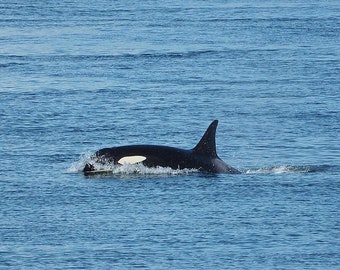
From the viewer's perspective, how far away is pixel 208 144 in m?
24.1

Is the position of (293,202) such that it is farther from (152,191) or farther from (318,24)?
(318,24)

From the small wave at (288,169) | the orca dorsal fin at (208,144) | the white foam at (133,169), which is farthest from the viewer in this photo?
the small wave at (288,169)

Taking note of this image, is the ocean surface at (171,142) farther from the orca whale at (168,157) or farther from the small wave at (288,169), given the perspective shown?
the orca whale at (168,157)

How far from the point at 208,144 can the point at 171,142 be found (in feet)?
10.8

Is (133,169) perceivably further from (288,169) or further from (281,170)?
(288,169)

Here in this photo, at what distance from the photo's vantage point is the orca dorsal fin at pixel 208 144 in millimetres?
24047

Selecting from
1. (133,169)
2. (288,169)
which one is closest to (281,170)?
(288,169)

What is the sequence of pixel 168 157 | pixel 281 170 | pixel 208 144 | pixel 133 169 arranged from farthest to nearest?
pixel 281 170
pixel 208 144
pixel 168 157
pixel 133 169

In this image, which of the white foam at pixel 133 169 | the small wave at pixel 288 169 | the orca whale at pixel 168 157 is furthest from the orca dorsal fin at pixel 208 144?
the small wave at pixel 288 169

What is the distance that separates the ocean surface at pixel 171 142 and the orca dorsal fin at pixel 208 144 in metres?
0.49

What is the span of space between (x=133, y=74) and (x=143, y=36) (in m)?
11.5

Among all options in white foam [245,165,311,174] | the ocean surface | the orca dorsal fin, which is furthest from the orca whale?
white foam [245,165,311,174]

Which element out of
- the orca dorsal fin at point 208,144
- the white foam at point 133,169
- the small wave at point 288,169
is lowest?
the small wave at point 288,169

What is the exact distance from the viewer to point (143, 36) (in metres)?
50.8
